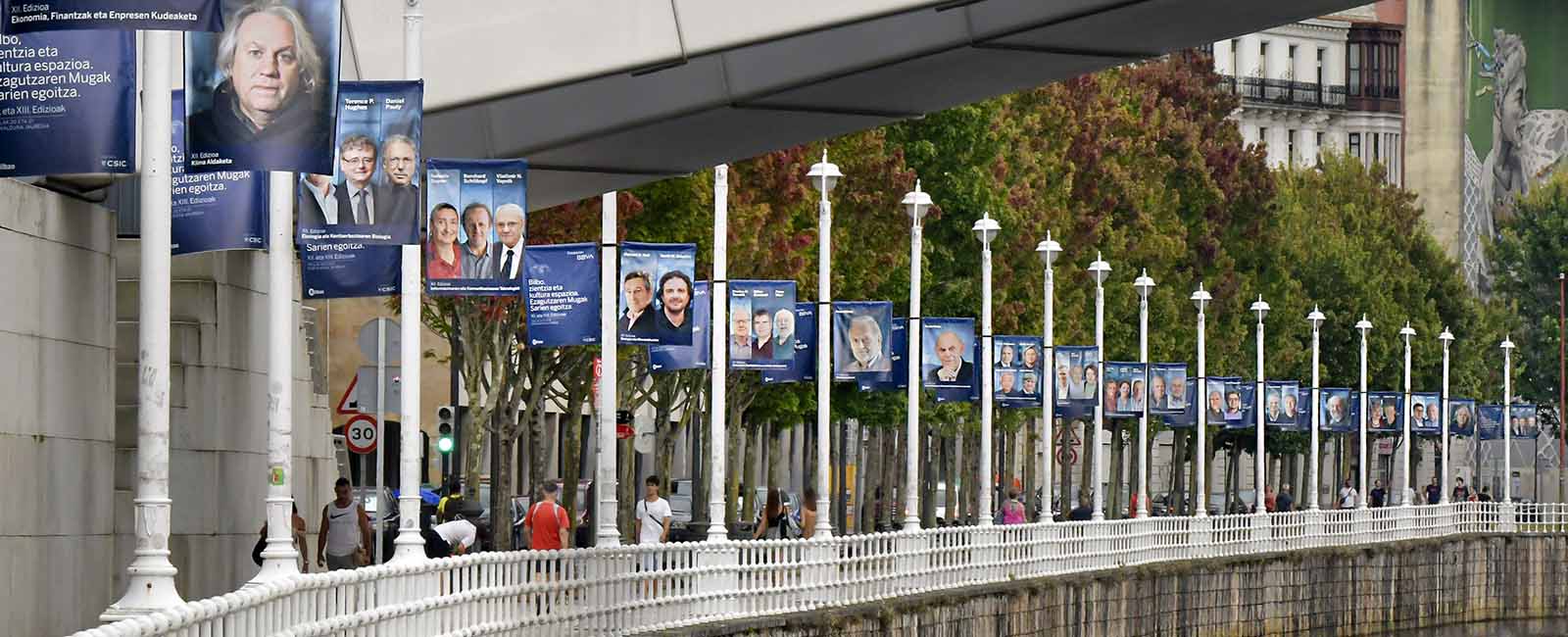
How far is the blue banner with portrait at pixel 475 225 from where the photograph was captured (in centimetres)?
3189

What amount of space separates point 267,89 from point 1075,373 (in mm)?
41944

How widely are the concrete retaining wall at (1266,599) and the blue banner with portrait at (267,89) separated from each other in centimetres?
1202

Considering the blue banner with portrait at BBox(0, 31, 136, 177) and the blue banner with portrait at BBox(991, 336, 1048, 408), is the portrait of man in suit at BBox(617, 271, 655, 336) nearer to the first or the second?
the blue banner with portrait at BBox(0, 31, 136, 177)

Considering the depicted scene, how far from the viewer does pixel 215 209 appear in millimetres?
30250

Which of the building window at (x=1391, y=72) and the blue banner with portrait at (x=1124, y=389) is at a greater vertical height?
Answer: the building window at (x=1391, y=72)

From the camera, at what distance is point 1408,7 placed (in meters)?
142

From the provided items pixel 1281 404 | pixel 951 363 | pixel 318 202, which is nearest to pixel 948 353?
pixel 951 363

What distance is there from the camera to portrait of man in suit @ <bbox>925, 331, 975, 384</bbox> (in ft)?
177

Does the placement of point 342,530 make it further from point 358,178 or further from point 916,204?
point 916,204

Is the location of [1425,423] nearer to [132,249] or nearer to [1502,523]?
[1502,523]

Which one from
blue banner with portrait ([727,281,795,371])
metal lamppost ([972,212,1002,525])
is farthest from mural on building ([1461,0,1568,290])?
blue banner with portrait ([727,281,795,371])

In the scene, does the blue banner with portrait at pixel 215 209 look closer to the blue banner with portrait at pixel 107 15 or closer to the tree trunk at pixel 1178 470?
the blue banner with portrait at pixel 107 15

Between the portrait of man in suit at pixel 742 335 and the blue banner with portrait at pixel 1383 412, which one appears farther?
the blue banner with portrait at pixel 1383 412

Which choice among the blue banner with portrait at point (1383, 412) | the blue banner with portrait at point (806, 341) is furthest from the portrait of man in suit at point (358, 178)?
the blue banner with portrait at point (1383, 412)
